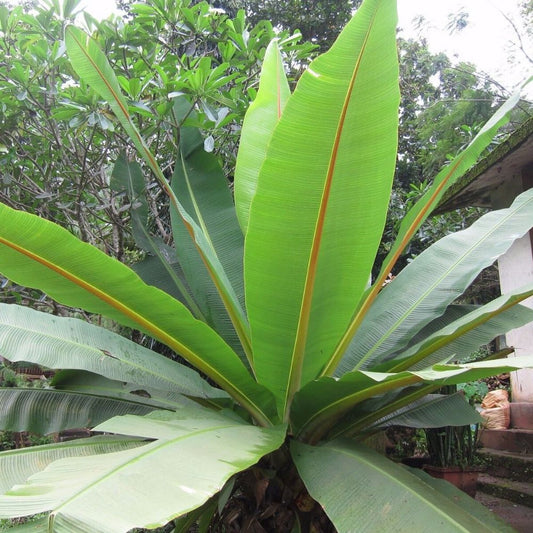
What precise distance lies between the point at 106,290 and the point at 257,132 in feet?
3.48

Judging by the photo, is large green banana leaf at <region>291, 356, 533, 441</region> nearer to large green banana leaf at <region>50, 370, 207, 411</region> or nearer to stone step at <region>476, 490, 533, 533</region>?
large green banana leaf at <region>50, 370, 207, 411</region>

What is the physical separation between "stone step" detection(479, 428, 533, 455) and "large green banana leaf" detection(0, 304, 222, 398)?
2675 millimetres

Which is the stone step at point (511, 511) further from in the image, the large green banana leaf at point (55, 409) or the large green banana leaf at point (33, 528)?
the large green banana leaf at point (33, 528)

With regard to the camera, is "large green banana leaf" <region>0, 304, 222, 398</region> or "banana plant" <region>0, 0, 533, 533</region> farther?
→ "large green banana leaf" <region>0, 304, 222, 398</region>

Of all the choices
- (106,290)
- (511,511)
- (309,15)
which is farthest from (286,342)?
(309,15)

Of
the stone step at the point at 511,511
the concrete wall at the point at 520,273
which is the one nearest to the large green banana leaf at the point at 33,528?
the stone step at the point at 511,511

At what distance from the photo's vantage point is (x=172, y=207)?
2393mm

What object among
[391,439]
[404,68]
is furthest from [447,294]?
[404,68]

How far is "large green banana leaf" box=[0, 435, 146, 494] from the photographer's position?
1.52 meters

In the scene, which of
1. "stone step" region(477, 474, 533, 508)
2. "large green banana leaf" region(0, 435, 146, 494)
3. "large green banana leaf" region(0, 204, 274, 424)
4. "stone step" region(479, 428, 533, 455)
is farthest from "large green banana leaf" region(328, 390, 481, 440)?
"stone step" region(479, 428, 533, 455)

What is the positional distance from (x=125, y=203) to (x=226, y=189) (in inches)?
51.3

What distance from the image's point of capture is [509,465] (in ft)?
11.6

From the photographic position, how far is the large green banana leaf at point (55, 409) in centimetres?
193

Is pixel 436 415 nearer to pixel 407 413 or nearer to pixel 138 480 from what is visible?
pixel 407 413
